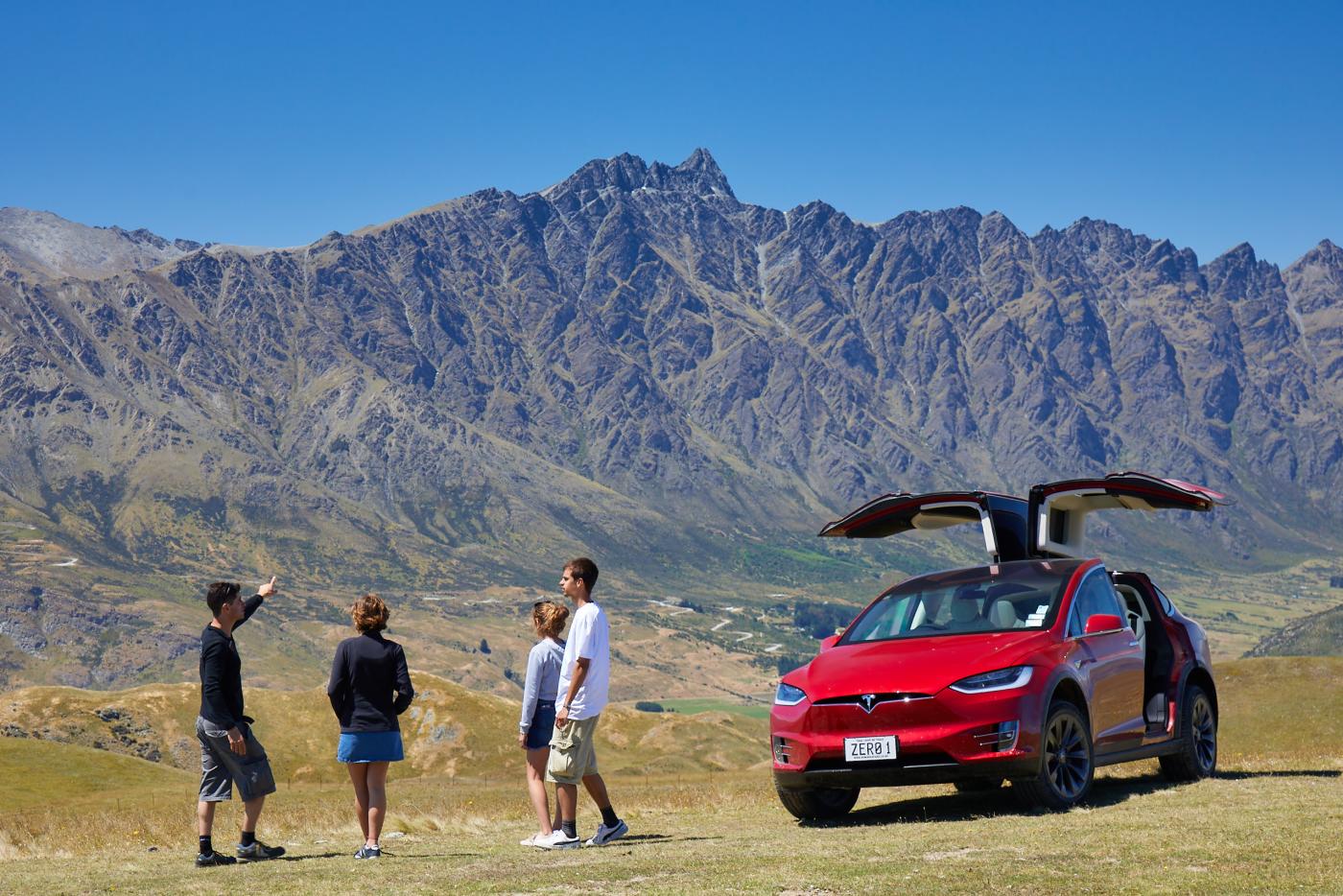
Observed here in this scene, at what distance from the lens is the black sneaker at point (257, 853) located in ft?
50.0

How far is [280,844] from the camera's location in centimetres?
1748

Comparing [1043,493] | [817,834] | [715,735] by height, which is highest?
[1043,493]

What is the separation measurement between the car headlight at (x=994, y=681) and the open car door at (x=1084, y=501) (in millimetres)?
3904

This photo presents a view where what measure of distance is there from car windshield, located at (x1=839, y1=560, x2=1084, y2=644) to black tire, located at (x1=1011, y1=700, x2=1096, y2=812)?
3.69ft

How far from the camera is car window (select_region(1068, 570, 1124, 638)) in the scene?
16375 mm

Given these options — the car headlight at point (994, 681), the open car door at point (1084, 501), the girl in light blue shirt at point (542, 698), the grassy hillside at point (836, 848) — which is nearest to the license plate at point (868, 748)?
the grassy hillside at point (836, 848)

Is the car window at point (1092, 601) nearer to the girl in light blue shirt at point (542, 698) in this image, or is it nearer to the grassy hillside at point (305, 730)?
the girl in light blue shirt at point (542, 698)

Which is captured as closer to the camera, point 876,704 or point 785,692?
point 876,704

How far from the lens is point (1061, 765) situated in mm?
15562

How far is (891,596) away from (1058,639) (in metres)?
2.23

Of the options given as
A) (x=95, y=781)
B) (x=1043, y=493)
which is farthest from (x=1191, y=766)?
(x=95, y=781)

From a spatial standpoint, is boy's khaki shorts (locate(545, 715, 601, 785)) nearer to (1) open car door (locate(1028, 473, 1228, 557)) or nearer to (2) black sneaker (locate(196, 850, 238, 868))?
(2) black sneaker (locate(196, 850, 238, 868))

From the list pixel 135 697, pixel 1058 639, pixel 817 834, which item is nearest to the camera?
pixel 817 834

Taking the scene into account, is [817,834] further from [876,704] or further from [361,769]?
[361,769]
